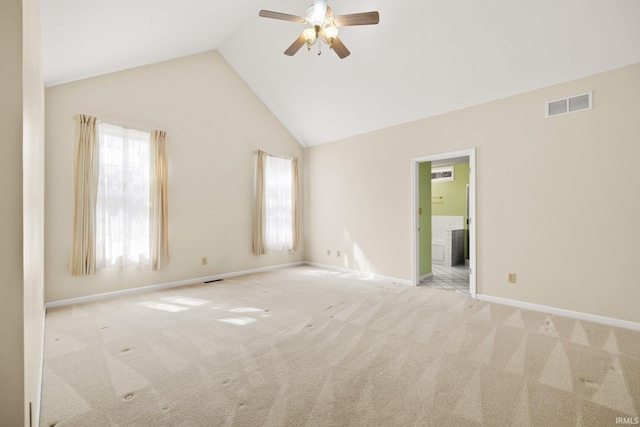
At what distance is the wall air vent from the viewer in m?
3.09

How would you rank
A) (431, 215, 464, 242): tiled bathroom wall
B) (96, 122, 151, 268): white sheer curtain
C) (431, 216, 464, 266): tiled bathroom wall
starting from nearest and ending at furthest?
(96, 122, 151, 268): white sheer curtain → (431, 216, 464, 266): tiled bathroom wall → (431, 215, 464, 242): tiled bathroom wall

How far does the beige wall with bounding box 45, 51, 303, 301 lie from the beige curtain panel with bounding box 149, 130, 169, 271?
16 centimetres

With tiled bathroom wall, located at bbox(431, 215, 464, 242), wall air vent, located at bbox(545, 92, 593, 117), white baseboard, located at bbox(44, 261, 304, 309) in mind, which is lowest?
white baseboard, located at bbox(44, 261, 304, 309)

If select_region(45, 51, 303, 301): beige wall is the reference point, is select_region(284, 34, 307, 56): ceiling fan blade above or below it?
above

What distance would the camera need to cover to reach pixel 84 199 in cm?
356

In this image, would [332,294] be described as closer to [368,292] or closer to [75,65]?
[368,292]

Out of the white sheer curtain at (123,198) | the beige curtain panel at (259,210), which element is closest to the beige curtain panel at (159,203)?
the white sheer curtain at (123,198)

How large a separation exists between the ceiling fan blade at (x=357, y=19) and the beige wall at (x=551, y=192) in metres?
2.20

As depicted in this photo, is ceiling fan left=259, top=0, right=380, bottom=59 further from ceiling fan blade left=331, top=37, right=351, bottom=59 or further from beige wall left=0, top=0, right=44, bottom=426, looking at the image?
beige wall left=0, top=0, right=44, bottom=426

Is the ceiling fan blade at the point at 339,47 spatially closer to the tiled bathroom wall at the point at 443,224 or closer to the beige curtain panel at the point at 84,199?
the beige curtain panel at the point at 84,199

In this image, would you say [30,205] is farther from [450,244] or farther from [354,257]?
[450,244]

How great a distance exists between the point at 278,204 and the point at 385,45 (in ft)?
11.5

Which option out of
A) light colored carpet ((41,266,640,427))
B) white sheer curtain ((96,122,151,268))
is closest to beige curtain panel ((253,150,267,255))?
white sheer curtain ((96,122,151,268))

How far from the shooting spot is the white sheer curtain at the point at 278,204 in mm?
5691
